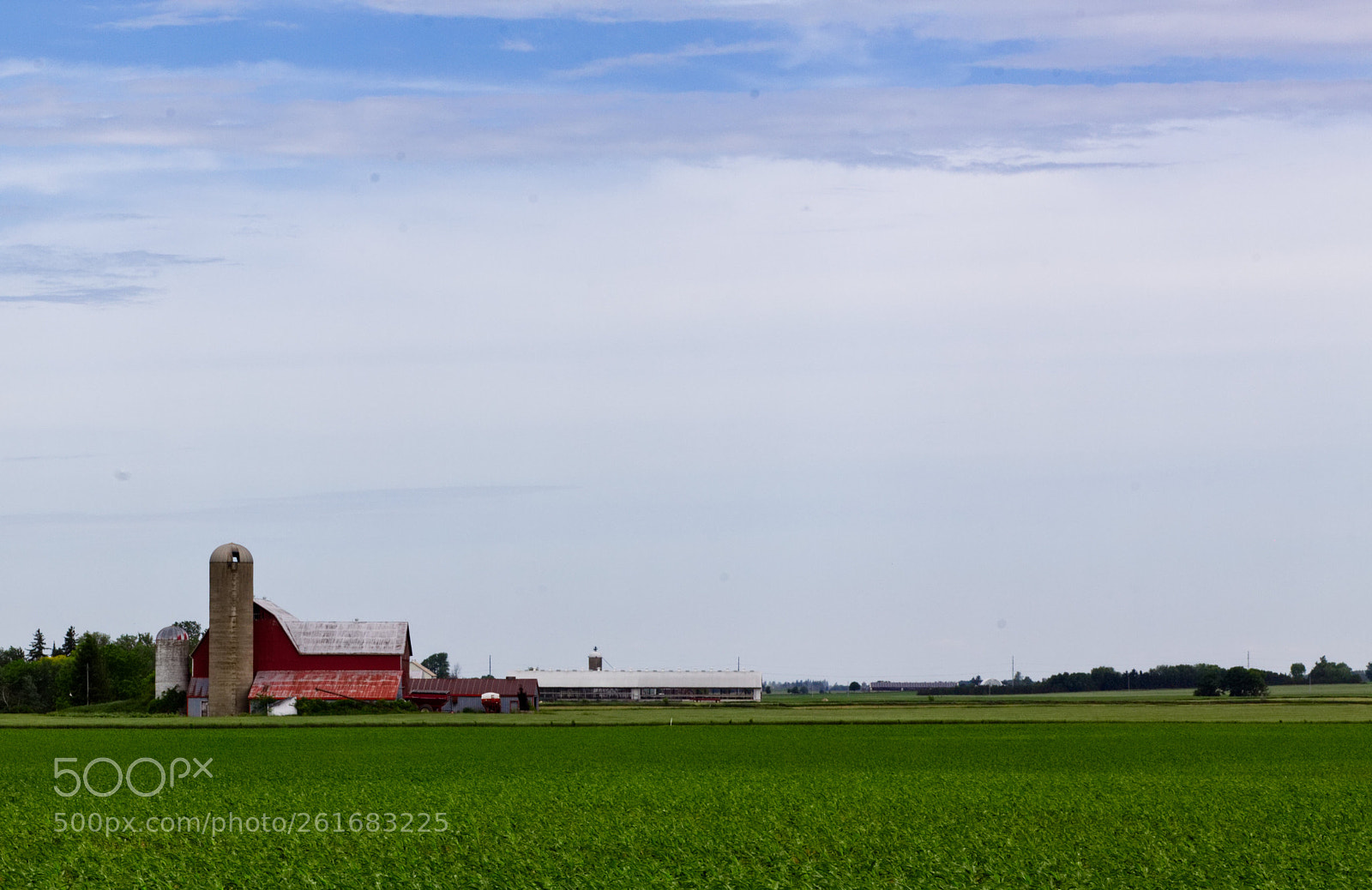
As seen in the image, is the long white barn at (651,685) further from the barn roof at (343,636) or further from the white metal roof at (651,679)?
the barn roof at (343,636)

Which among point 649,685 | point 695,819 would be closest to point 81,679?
point 649,685

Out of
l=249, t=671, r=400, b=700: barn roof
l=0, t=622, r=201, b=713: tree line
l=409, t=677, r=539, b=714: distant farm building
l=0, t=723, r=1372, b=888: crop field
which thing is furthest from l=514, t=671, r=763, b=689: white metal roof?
l=0, t=723, r=1372, b=888: crop field

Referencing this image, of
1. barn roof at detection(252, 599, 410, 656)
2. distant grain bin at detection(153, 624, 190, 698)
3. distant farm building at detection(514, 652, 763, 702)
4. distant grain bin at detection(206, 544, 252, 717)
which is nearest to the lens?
distant grain bin at detection(206, 544, 252, 717)

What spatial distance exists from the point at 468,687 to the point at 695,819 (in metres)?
86.6

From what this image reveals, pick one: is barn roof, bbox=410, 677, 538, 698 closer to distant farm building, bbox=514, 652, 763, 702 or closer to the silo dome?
the silo dome

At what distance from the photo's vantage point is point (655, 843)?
1019 inches

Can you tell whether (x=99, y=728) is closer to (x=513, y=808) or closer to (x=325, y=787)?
(x=325, y=787)

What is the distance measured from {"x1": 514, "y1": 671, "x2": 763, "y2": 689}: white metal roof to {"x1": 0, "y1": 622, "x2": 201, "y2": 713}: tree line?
5097cm

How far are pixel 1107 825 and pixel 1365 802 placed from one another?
795 cm

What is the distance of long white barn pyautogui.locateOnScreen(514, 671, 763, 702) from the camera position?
184000 millimetres

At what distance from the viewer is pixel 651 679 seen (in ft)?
612

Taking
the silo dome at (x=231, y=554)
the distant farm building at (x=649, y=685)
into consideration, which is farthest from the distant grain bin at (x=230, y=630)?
the distant farm building at (x=649, y=685)

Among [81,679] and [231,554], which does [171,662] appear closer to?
[231,554]

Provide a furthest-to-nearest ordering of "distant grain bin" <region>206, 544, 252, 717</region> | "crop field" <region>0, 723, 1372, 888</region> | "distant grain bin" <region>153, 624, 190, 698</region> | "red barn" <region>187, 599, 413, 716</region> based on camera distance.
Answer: "distant grain bin" <region>153, 624, 190, 698</region>
"red barn" <region>187, 599, 413, 716</region>
"distant grain bin" <region>206, 544, 252, 717</region>
"crop field" <region>0, 723, 1372, 888</region>
